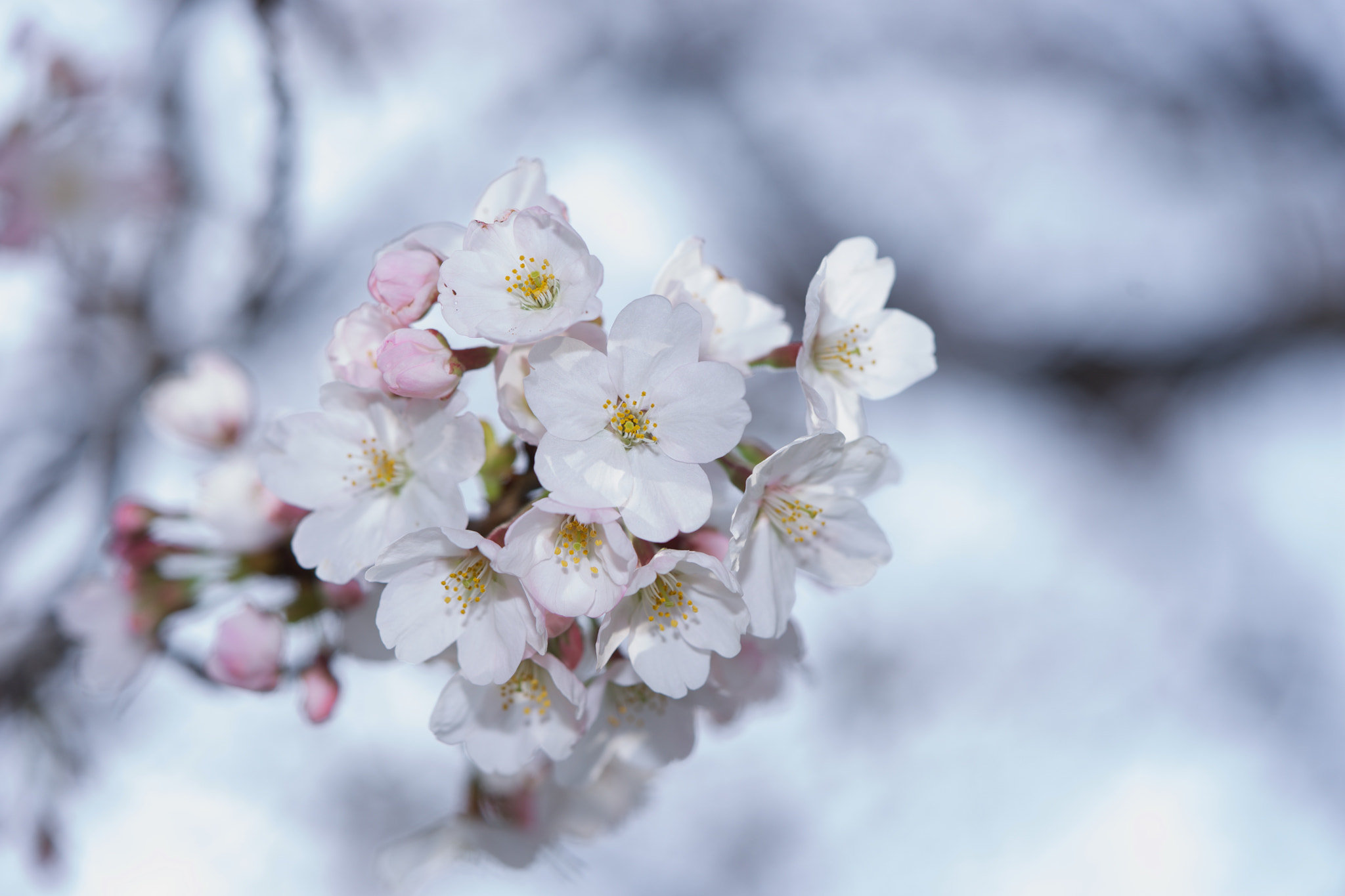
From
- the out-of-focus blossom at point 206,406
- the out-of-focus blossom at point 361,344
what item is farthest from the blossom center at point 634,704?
the out-of-focus blossom at point 206,406

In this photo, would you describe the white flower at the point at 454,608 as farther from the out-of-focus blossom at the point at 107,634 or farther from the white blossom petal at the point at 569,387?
the out-of-focus blossom at the point at 107,634

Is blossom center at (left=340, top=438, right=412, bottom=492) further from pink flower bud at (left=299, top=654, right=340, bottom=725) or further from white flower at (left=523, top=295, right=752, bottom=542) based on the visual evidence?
pink flower bud at (left=299, top=654, right=340, bottom=725)

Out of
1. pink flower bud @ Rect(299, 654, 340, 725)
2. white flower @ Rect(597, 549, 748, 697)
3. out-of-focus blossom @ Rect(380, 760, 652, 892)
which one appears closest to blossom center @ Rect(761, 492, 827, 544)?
white flower @ Rect(597, 549, 748, 697)

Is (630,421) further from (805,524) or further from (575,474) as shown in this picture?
(805,524)

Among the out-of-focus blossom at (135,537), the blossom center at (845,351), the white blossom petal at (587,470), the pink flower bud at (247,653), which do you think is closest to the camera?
the white blossom petal at (587,470)

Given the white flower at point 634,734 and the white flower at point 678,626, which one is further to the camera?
the white flower at point 634,734

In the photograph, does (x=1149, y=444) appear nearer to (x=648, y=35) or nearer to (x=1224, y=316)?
(x=1224, y=316)
